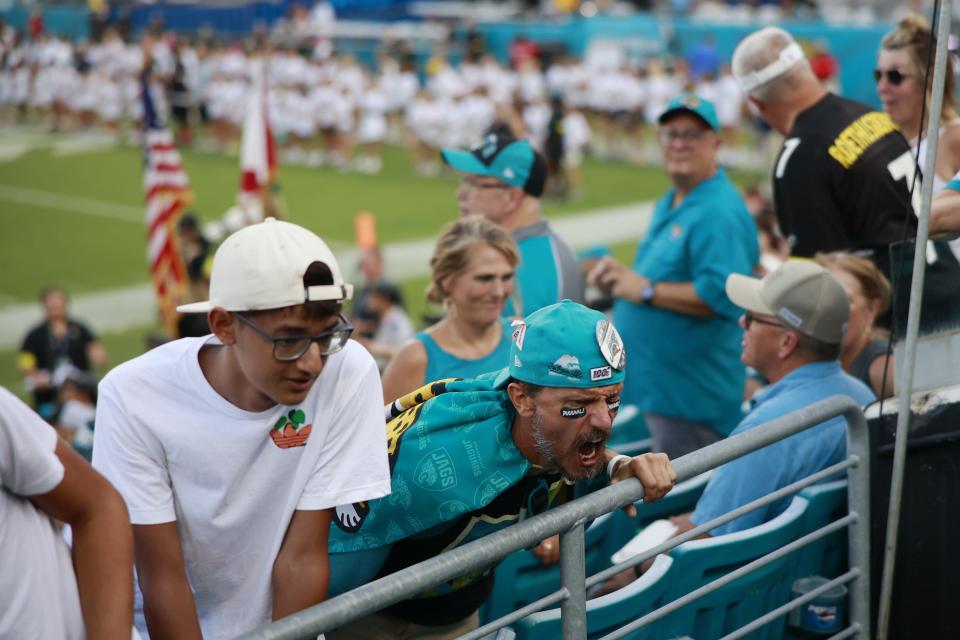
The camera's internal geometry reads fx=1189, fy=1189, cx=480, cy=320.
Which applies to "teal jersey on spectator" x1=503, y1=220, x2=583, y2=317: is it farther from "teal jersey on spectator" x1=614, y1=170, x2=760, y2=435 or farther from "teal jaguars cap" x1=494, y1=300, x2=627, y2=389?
"teal jaguars cap" x1=494, y1=300, x2=627, y2=389

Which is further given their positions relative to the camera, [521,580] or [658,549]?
[521,580]

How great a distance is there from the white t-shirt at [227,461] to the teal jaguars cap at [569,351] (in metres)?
0.37

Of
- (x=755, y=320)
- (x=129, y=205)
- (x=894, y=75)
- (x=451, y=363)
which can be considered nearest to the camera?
(x=755, y=320)

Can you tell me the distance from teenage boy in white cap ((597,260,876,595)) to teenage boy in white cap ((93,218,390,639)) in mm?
1292

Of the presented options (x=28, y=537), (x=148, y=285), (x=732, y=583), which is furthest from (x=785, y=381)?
(x=148, y=285)

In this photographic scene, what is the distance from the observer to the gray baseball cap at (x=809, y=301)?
3656mm

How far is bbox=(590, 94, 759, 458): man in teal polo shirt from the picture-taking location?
4727 millimetres

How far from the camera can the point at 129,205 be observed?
787 inches

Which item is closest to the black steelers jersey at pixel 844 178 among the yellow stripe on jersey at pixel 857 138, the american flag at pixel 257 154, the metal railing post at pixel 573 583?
the yellow stripe on jersey at pixel 857 138

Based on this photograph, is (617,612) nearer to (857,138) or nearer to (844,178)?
(844,178)

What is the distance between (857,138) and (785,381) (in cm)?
118

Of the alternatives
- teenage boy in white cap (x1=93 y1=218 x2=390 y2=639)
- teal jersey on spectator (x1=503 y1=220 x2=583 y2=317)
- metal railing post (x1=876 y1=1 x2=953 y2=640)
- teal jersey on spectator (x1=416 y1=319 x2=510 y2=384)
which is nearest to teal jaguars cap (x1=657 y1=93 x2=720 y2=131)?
teal jersey on spectator (x1=503 y1=220 x2=583 y2=317)

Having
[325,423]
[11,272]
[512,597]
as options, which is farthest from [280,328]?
[11,272]

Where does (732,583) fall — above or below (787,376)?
below
